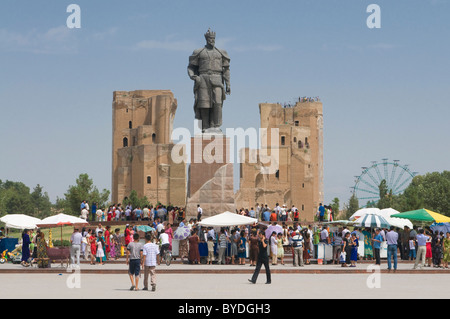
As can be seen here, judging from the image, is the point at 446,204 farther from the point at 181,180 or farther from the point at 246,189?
the point at 181,180

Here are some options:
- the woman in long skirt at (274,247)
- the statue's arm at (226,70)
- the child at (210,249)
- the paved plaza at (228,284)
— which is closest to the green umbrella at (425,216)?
the paved plaza at (228,284)

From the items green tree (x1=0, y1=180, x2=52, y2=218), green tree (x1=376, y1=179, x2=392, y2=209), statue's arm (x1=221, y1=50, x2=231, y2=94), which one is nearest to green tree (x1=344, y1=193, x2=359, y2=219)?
green tree (x1=376, y1=179, x2=392, y2=209)

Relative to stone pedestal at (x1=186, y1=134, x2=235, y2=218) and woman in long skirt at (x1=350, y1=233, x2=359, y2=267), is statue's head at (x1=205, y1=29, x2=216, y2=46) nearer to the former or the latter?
stone pedestal at (x1=186, y1=134, x2=235, y2=218)

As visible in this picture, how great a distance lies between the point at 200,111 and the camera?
26.8 meters

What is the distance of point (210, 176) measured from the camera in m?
25.9

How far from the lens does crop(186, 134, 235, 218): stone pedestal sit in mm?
25391

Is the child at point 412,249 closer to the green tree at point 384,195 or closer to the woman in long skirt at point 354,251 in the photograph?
the woman in long skirt at point 354,251

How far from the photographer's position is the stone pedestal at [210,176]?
83.3 feet

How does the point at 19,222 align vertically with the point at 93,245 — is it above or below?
above

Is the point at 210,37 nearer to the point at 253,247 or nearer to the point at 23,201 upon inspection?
the point at 253,247

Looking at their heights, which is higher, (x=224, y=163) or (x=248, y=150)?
(x=248, y=150)

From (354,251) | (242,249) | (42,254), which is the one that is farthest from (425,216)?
(42,254)
